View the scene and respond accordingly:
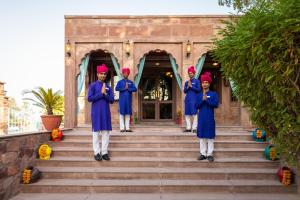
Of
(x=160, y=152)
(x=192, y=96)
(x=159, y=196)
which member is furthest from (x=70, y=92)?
(x=159, y=196)

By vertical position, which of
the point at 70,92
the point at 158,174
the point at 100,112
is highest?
the point at 70,92

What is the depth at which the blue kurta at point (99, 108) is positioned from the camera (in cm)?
580

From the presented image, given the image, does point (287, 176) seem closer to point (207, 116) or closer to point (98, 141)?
point (207, 116)

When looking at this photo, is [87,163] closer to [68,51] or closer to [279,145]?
[279,145]

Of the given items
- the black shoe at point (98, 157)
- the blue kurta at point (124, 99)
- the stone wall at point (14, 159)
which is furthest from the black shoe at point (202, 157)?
the stone wall at point (14, 159)

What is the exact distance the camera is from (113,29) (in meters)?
9.66

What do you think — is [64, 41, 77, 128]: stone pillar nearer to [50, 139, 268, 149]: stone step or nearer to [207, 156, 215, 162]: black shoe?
[50, 139, 268, 149]: stone step

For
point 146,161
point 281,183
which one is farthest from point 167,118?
point 281,183

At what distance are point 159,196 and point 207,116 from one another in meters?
2.07

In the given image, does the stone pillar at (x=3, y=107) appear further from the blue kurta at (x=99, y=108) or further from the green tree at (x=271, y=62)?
the green tree at (x=271, y=62)

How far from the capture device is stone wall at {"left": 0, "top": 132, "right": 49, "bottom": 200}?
470 cm

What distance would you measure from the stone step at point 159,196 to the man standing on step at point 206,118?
1.12 meters

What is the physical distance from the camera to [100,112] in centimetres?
588

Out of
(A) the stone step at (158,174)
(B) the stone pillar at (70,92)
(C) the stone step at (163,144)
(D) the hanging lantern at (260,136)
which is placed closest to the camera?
(A) the stone step at (158,174)
